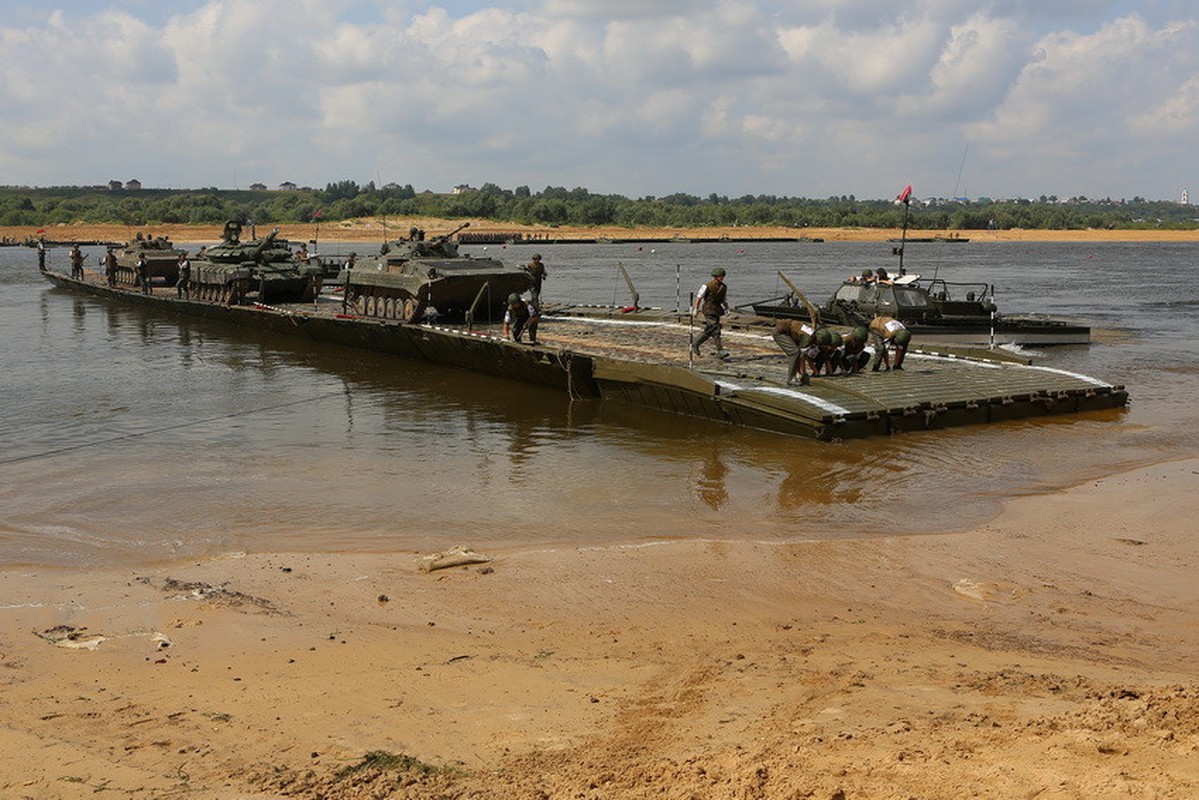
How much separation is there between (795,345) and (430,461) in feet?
16.7

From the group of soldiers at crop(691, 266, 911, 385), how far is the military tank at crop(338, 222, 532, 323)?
5769mm

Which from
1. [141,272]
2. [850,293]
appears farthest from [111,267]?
[850,293]

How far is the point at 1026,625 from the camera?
306 inches

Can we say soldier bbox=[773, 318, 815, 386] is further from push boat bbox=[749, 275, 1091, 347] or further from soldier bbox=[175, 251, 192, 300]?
soldier bbox=[175, 251, 192, 300]

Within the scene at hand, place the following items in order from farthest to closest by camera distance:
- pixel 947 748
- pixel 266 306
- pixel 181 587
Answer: pixel 266 306 < pixel 181 587 < pixel 947 748

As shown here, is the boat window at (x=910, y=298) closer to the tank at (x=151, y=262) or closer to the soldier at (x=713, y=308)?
the soldier at (x=713, y=308)

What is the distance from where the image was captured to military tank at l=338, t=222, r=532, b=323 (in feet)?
75.9

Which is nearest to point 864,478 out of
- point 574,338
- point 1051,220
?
point 574,338

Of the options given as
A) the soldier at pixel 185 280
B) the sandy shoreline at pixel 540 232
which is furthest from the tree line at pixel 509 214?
the soldier at pixel 185 280

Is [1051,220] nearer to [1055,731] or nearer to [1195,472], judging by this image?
[1195,472]

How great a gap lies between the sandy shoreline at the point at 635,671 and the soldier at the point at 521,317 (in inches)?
370

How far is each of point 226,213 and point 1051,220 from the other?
8849cm

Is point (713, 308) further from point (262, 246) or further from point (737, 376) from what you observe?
point (262, 246)

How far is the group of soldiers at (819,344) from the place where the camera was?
1608cm
